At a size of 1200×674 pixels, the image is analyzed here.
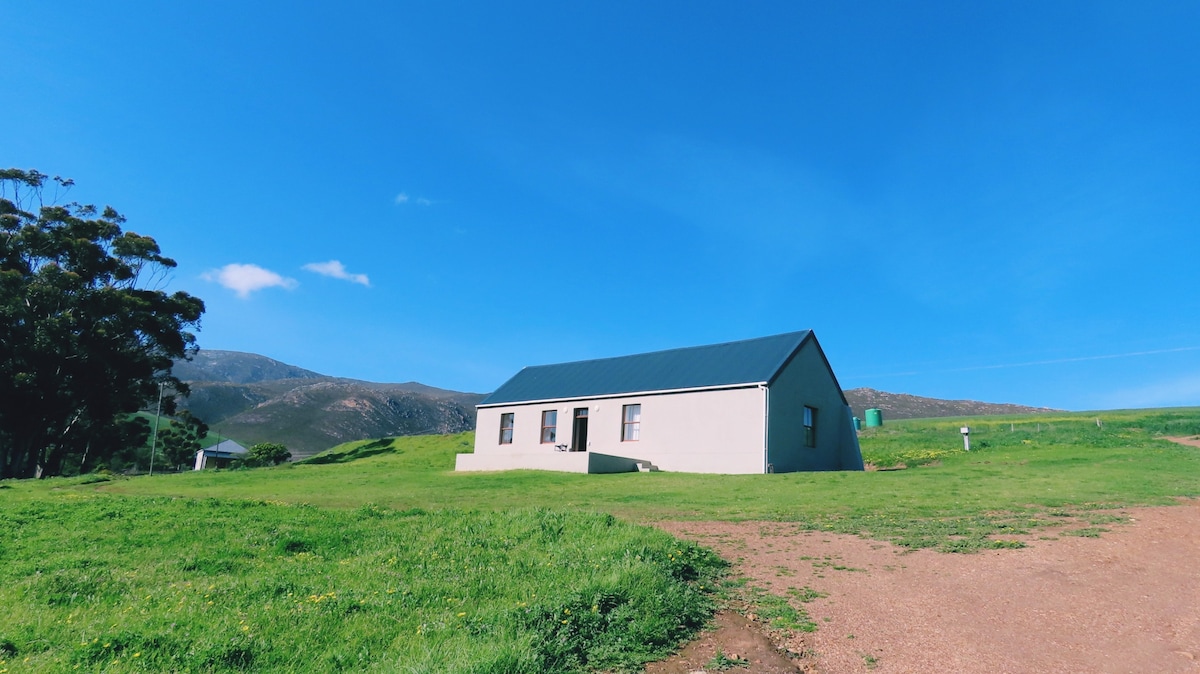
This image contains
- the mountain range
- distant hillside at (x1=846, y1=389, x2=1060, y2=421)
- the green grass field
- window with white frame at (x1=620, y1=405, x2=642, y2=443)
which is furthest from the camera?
the mountain range

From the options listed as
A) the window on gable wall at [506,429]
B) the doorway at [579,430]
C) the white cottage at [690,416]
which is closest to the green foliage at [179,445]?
the window on gable wall at [506,429]

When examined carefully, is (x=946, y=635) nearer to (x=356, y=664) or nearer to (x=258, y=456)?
(x=356, y=664)

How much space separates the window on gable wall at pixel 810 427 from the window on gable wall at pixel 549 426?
11.5 meters

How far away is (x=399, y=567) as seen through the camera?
794cm

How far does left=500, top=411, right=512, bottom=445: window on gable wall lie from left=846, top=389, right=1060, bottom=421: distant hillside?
3010 inches

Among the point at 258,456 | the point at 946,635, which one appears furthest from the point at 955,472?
the point at 258,456

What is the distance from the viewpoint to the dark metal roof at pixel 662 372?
28.5 m

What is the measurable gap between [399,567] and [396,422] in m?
145

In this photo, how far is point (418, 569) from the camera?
7797 mm

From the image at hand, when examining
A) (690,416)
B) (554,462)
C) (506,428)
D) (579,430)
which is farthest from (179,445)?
(690,416)

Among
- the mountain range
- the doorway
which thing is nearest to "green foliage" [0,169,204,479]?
the doorway

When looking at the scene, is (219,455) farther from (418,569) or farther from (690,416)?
(418,569)

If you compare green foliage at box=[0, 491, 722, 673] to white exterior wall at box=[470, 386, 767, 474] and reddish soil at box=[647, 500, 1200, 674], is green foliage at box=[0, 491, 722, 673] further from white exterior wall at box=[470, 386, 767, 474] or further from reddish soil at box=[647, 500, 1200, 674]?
white exterior wall at box=[470, 386, 767, 474]

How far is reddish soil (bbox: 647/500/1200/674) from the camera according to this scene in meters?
5.43
